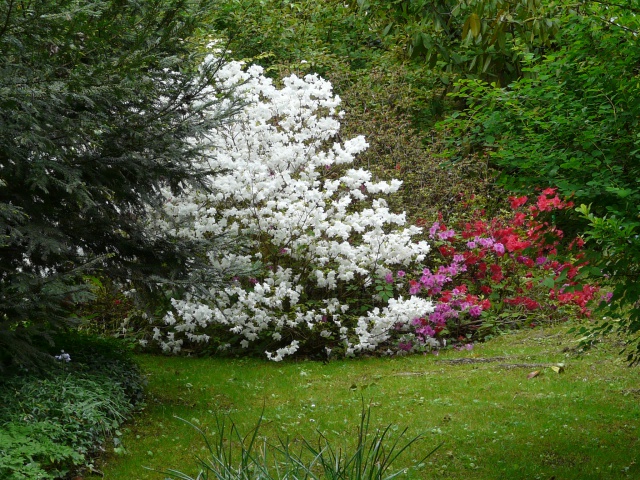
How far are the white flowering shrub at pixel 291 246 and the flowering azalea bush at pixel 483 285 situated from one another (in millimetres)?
389

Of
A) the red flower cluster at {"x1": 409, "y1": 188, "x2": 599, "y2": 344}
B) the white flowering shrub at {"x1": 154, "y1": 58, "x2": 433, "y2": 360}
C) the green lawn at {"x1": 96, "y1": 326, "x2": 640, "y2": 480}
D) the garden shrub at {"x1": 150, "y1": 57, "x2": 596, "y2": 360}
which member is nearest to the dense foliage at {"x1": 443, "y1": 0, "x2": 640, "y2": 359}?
the green lawn at {"x1": 96, "y1": 326, "x2": 640, "y2": 480}

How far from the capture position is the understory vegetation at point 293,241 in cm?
465

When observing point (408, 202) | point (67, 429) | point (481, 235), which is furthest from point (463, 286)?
point (67, 429)

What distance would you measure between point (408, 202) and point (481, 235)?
1230 mm

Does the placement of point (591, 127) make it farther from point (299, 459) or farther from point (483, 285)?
point (483, 285)

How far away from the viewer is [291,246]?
8914mm

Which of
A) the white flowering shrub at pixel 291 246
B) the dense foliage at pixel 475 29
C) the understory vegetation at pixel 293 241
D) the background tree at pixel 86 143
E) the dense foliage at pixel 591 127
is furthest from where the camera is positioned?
the white flowering shrub at pixel 291 246

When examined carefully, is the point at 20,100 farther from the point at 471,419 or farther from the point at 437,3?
the point at 437,3

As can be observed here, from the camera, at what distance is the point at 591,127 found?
4.49 metres

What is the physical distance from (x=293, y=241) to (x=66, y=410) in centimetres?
405

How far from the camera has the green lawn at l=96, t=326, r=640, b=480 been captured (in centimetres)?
523

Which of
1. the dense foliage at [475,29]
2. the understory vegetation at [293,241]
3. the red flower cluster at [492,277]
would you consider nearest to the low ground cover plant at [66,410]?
the understory vegetation at [293,241]

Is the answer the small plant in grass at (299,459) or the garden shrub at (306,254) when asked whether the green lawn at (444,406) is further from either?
the garden shrub at (306,254)

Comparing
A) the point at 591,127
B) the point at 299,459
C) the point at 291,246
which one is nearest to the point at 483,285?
the point at 291,246
